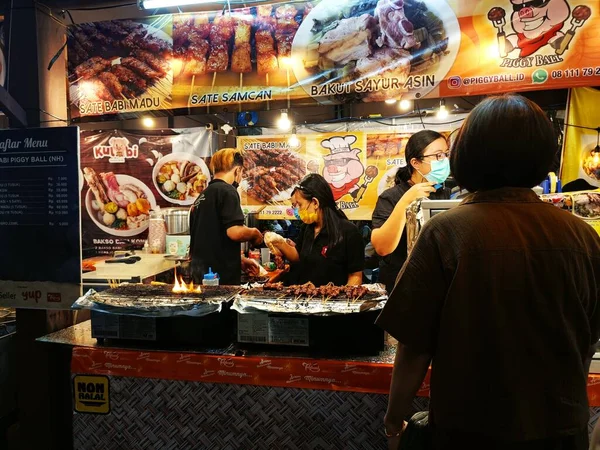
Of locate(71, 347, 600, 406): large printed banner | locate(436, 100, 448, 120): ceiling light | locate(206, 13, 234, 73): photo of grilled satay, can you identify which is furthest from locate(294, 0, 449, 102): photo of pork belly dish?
locate(71, 347, 600, 406): large printed banner

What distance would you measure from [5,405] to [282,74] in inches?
125

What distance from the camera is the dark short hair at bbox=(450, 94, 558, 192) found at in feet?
4.28

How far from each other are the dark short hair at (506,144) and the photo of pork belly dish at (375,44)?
226 centimetres

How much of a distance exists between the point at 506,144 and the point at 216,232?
2924 mm

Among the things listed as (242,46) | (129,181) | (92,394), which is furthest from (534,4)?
(129,181)

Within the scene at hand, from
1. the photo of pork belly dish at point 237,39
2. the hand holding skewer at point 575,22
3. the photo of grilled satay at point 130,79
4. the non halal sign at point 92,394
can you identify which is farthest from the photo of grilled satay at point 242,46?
the non halal sign at point 92,394

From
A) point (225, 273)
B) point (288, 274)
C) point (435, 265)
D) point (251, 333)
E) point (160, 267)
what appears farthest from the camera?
point (160, 267)

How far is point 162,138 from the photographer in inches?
209

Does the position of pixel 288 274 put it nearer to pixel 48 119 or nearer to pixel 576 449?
pixel 48 119

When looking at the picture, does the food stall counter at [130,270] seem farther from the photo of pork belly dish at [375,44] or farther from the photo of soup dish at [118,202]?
the photo of pork belly dish at [375,44]

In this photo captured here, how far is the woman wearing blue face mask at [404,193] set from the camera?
315cm

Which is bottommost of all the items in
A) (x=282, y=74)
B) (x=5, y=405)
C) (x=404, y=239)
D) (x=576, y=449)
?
(x=5, y=405)

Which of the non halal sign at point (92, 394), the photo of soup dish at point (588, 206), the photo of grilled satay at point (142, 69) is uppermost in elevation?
the photo of grilled satay at point (142, 69)

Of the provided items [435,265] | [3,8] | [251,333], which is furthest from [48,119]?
[435,265]
